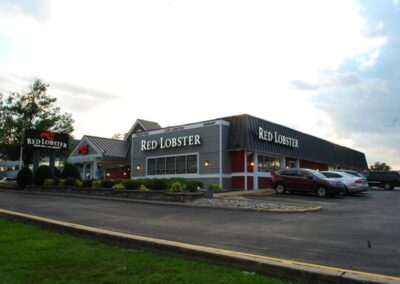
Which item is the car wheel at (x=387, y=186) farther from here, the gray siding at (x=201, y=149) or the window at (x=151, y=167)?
the window at (x=151, y=167)

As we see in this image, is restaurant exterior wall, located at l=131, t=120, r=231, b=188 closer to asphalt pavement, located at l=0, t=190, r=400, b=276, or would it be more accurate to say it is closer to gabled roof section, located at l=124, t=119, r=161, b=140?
gabled roof section, located at l=124, t=119, r=161, b=140

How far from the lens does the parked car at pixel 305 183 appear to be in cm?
2319

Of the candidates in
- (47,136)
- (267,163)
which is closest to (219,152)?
(267,163)

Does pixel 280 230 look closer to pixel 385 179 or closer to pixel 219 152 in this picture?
pixel 219 152

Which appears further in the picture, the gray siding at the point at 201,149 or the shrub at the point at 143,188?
the gray siding at the point at 201,149

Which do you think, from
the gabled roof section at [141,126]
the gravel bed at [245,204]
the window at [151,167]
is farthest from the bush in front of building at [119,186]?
the gabled roof section at [141,126]

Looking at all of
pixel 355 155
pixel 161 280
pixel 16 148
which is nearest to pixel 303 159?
pixel 355 155

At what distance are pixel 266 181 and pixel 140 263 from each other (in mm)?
25595

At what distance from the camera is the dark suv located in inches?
1331

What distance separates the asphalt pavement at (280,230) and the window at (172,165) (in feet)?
49.3

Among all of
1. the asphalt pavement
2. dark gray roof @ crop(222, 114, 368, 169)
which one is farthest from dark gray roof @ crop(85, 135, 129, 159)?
the asphalt pavement

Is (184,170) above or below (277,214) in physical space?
above

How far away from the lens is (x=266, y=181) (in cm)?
3177

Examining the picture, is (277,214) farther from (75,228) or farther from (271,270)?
(271,270)
